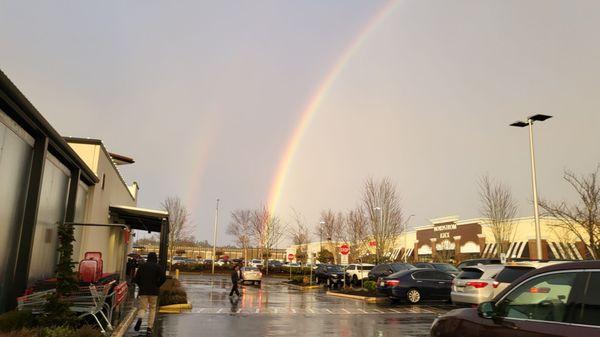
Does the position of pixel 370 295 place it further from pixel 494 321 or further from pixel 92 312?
pixel 494 321

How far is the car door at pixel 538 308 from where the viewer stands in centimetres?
423

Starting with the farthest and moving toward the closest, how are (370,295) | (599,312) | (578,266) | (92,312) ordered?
(370,295) → (92,312) → (578,266) → (599,312)

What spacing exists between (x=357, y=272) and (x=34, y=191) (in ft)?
82.8

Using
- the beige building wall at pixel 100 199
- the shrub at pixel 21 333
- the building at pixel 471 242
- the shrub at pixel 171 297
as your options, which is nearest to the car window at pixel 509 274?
the shrub at pixel 171 297

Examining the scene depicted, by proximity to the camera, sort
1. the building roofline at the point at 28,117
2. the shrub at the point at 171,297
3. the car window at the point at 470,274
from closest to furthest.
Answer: the building roofline at the point at 28,117
the car window at the point at 470,274
the shrub at the point at 171,297

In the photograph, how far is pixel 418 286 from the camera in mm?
21250

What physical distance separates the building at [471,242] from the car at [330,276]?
6.09 m

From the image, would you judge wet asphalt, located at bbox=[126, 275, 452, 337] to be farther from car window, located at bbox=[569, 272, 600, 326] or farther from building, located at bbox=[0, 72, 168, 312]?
car window, located at bbox=[569, 272, 600, 326]

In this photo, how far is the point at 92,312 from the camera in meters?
9.84

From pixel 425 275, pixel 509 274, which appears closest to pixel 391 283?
pixel 425 275

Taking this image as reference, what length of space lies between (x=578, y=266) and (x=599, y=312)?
48 cm

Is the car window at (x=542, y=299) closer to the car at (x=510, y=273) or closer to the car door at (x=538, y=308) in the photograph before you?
the car door at (x=538, y=308)

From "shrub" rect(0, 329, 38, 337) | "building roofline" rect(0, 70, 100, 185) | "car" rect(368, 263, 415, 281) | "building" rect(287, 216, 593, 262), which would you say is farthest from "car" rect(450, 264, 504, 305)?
"building" rect(287, 216, 593, 262)

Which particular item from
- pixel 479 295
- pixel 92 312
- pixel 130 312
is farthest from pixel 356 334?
pixel 130 312
